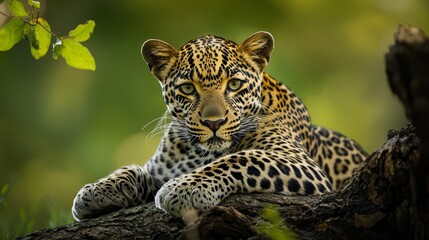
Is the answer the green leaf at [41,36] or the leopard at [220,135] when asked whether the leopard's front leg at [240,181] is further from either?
the green leaf at [41,36]

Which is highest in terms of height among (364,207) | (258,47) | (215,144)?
(258,47)

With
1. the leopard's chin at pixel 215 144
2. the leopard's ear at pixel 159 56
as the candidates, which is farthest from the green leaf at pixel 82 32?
the leopard's ear at pixel 159 56

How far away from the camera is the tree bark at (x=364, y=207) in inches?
237

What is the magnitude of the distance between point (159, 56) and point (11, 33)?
2668mm

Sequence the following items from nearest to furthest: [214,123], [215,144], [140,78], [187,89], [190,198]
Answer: [190,198], [214,123], [215,144], [187,89], [140,78]

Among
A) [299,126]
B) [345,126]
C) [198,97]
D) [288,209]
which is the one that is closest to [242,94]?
[198,97]

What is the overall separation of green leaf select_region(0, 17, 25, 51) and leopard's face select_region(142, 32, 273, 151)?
7.25ft

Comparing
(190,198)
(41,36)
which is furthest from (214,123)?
(41,36)

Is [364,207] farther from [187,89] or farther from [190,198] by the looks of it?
[187,89]

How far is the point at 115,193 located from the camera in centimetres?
992

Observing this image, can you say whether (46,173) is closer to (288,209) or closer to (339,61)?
(339,61)

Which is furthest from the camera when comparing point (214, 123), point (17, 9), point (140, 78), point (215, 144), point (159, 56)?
point (140, 78)

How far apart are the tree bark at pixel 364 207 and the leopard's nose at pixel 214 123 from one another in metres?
1.10

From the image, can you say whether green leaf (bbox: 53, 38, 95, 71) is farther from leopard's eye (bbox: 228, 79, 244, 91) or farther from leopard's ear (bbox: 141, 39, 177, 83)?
leopard's ear (bbox: 141, 39, 177, 83)
